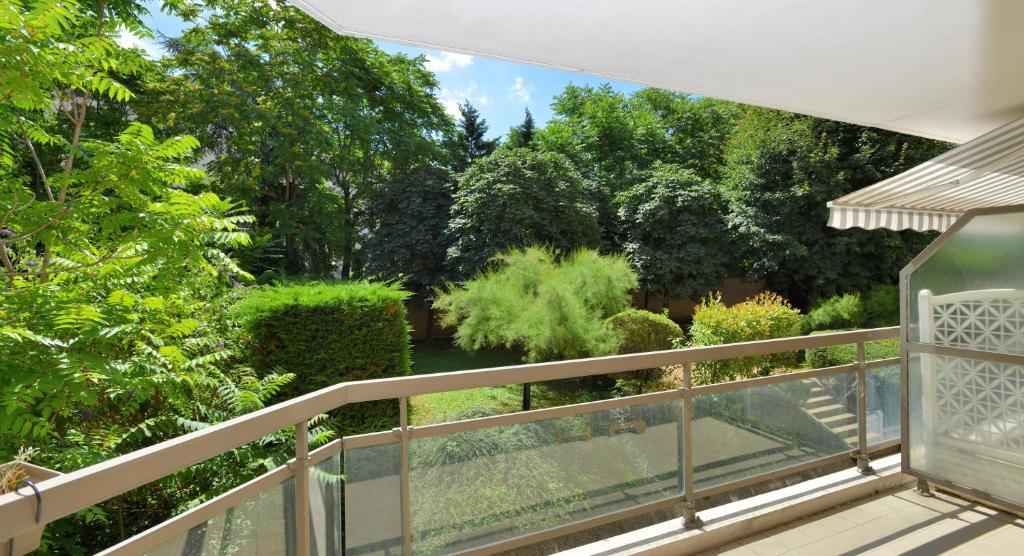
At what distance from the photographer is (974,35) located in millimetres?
2641

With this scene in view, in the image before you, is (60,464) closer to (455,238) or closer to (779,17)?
(779,17)

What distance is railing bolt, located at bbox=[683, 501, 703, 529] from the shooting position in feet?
10.3

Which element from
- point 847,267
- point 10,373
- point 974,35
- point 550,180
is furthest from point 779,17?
point 847,267

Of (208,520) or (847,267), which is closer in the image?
(208,520)

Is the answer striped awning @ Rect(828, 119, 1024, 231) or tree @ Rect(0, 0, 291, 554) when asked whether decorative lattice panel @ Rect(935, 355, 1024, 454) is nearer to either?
striped awning @ Rect(828, 119, 1024, 231)

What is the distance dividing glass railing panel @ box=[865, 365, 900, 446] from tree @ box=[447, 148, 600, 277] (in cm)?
996

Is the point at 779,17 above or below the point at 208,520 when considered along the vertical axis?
above

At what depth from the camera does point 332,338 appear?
23.2ft

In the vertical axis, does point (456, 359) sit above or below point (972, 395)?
below

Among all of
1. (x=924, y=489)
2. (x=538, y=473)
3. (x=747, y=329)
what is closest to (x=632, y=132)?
(x=747, y=329)

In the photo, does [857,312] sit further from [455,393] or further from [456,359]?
[455,393]

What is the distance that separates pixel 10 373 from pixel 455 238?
12517 millimetres

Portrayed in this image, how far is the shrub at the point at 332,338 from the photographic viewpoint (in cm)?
675

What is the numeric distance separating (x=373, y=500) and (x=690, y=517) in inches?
72.1
